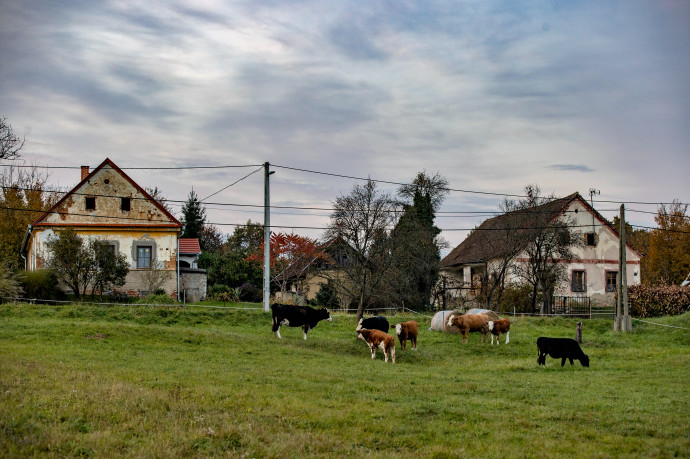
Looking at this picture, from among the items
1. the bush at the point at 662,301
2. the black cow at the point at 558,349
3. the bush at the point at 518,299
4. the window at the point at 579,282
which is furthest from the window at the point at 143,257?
the window at the point at 579,282

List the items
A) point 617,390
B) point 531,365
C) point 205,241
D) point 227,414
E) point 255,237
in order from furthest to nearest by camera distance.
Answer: point 205,241
point 255,237
point 531,365
point 617,390
point 227,414

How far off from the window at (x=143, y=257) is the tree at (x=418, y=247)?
1532 centimetres

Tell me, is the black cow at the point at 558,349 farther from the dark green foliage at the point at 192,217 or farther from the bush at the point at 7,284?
the dark green foliage at the point at 192,217

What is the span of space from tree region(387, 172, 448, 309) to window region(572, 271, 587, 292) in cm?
1106

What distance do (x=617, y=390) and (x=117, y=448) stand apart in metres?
12.0

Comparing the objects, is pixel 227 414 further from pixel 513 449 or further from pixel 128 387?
pixel 513 449

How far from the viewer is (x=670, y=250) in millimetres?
58094

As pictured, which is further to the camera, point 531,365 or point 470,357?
point 470,357

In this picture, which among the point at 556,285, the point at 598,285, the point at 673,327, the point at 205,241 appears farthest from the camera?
the point at 205,241

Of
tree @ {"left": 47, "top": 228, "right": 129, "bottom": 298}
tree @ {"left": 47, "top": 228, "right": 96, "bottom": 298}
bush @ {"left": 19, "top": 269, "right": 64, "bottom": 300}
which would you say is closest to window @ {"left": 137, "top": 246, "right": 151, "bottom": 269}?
tree @ {"left": 47, "top": 228, "right": 129, "bottom": 298}

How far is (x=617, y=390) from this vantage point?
51.5 feet

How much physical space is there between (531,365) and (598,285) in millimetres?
32694

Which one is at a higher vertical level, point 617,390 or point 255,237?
point 255,237

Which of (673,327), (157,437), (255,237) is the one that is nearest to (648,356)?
(673,327)
